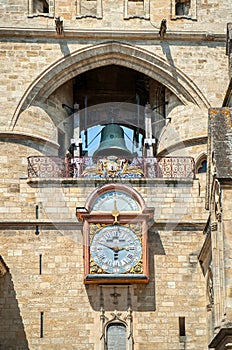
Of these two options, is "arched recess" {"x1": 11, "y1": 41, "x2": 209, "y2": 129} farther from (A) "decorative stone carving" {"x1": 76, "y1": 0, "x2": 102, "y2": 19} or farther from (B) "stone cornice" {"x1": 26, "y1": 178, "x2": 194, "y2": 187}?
(B) "stone cornice" {"x1": 26, "y1": 178, "x2": 194, "y2": 187}

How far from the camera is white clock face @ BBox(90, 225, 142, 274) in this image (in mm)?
18609

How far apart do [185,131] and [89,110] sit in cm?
317

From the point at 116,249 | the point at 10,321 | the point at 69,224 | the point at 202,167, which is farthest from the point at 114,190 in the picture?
the point at 10,321

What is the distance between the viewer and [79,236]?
62.5 ft

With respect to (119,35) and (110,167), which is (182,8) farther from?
(110,167)

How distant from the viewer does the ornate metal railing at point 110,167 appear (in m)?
19.6

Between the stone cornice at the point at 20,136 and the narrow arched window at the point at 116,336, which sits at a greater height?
the stone cornice at the point at 20,136

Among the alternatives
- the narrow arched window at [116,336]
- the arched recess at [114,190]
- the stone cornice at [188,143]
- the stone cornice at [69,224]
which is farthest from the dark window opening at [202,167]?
the narrow arched window at [116,336]

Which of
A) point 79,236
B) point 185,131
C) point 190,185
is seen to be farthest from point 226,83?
point 79,236

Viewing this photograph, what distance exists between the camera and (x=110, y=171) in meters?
19.6

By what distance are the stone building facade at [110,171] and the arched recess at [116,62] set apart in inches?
1.0

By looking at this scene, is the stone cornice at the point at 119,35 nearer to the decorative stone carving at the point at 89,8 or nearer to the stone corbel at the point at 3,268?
the decorative stone carving at the point at 89,8

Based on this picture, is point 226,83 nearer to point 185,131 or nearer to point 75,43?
point 185,131

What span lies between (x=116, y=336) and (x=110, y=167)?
3.42m
